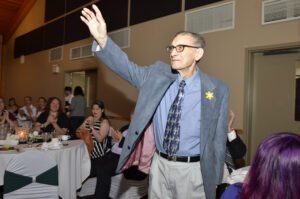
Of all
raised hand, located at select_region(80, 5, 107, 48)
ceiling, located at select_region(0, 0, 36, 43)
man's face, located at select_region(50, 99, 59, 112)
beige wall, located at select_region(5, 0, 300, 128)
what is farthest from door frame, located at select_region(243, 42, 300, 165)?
ceiling, located at select_region(0, 0, 36, 43)

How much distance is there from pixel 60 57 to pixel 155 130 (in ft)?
24.7

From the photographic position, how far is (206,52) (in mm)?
4402

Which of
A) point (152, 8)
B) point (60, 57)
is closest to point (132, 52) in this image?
point (152, 8)

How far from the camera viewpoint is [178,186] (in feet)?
5.04

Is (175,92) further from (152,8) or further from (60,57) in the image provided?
(60,57)

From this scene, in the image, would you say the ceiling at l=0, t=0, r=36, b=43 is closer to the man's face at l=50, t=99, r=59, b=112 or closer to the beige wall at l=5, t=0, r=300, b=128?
the beige wall at l=5, t=0, r=300, b=128

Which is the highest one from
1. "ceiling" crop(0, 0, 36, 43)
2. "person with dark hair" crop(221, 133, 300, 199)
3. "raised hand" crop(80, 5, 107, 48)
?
"ceiling" crop(0, 0, 36, 43)

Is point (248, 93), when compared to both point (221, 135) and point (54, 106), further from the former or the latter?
point (54, 106)

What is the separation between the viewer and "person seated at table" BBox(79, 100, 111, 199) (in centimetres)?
316

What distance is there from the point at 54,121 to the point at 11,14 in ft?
30.8

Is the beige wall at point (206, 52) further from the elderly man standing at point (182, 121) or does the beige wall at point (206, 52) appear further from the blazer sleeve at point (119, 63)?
the blazer sleeve at point (119, 63)

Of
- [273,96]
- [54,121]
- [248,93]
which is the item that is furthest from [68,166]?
[273,96]

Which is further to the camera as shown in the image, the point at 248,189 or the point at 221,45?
the point at 221,45

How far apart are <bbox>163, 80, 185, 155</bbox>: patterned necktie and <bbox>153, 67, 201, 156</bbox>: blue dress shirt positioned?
0.09 ft
